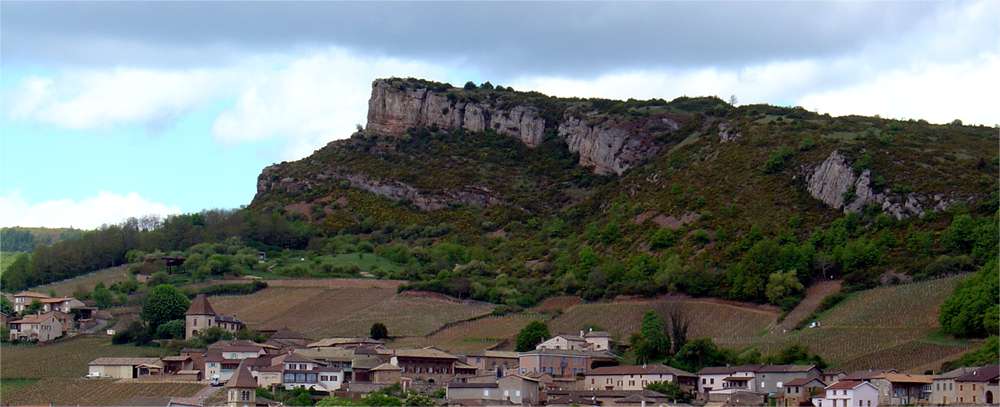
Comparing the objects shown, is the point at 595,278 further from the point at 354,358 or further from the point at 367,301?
the point at 354,358

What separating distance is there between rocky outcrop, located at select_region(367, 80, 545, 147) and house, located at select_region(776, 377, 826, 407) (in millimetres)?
84077

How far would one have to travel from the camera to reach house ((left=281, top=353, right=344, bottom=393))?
102312 millimetres

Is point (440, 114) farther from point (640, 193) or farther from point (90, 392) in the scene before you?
point (90, 392)

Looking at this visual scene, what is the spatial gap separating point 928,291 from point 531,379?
2480cm

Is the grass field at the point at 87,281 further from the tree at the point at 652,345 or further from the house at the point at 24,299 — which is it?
the tree at the point at 652,345

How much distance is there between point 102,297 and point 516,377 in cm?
4651

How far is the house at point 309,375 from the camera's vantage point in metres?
102

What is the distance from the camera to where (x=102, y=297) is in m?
135

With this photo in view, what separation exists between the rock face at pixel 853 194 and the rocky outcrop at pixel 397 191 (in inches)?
1419

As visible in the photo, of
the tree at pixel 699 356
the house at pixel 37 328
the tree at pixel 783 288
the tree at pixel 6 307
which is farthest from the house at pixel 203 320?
the tree at pixel 783 288

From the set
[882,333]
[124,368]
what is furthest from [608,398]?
[124,368]

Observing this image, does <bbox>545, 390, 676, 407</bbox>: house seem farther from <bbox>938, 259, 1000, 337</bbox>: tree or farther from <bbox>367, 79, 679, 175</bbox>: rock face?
<bbox>367, 79, 679, 175</bbox>: rock face

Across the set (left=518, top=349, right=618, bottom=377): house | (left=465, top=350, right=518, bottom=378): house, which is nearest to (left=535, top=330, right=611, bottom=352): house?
(left=465, top=350, right=518, bottom=378): house

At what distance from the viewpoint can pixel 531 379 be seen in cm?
9769
